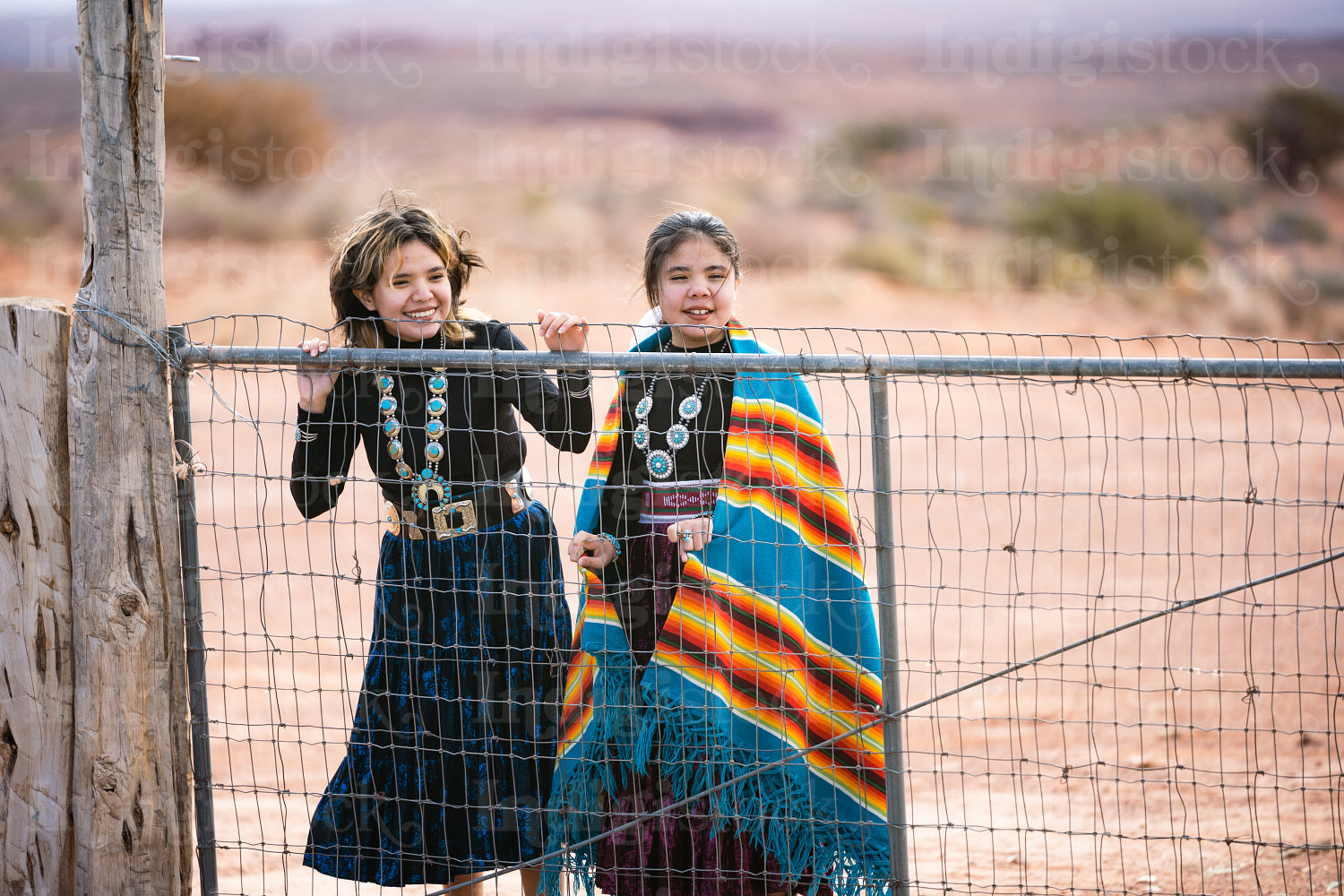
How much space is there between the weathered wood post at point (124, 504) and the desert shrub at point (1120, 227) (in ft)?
77.9

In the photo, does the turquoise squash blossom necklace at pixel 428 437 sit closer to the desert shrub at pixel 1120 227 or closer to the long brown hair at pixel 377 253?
the long brown hair at pixel 377 253

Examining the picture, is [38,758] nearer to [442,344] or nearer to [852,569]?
[442,344]

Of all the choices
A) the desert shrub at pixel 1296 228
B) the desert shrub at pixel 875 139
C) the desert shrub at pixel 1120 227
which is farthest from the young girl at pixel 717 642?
the desert shrub at pixel 875 139

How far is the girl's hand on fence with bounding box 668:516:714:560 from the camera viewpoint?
9.46 feet

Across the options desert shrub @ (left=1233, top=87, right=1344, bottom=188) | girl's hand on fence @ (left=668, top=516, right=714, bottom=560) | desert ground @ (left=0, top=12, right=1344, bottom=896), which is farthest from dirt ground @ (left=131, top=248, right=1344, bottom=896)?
desert shrub @ (left=1233, top=87, right=1344, bottom=188)

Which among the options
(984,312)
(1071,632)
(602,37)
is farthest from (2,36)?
(1071,632)

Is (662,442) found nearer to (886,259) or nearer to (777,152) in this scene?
(886,259)

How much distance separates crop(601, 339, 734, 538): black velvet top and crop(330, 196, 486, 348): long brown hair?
→ 532mm

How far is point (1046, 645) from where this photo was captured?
6.84m

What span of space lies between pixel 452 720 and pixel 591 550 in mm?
633

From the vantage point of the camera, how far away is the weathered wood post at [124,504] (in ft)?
9.34

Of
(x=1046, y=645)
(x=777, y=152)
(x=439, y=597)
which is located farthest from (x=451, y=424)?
(x=777, y=152)

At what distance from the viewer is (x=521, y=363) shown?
278cm

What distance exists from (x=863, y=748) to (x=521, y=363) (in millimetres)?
1354
